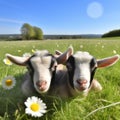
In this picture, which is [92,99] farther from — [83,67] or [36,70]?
[36,70]

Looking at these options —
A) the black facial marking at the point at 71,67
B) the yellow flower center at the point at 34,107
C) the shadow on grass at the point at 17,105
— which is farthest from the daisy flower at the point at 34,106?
the black facial marking at the point at 71,67

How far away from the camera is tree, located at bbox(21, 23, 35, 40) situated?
74.6 meters

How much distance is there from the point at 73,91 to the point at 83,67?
0.45m

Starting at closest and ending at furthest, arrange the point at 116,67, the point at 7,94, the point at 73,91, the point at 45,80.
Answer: the point at 45,80
the point at 73,91
the point at 7,94
the point at 116,67

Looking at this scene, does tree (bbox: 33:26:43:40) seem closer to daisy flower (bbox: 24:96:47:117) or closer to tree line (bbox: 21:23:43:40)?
tree line (bbox: 21:23:43:40)

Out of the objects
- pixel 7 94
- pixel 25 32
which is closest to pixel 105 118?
pixel 7 94

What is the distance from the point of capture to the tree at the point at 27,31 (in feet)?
245

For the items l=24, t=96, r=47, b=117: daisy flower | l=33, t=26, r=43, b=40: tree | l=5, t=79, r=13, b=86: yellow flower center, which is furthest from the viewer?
l=33, t=26, r=43, b=40: tree

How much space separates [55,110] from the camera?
128 inches

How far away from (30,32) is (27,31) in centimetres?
138

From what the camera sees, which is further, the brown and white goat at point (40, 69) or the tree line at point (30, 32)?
the tree line at point (30, 32)

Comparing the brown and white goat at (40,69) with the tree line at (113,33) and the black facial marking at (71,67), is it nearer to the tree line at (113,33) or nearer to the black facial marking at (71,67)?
the black facial marking at (71,67)

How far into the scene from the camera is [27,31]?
76.1m

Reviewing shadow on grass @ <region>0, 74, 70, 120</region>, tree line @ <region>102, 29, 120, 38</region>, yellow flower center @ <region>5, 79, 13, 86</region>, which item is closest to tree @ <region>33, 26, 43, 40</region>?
tree line @ <region>102, 29, 120, 38</region>
